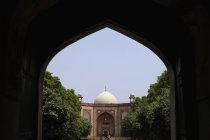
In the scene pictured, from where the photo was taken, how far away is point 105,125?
6438 centimetres

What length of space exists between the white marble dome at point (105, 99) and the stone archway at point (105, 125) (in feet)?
7.62

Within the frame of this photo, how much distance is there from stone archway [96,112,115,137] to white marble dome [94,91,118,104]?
7.62 ft

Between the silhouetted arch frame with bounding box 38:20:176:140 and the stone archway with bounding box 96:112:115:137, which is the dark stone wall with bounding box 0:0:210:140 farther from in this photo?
the stone archway with bounding box 96:112:115:137

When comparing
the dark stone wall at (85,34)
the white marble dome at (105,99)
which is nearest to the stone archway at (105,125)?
the white marble dome at (105,99)

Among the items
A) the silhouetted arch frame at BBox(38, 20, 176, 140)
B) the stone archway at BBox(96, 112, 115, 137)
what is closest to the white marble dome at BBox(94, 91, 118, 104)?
the stone archway at BBox(96, 112, 115, 137)

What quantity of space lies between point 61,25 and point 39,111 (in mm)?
1891

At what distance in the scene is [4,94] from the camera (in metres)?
5.55

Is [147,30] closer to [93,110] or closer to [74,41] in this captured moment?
[74,41]

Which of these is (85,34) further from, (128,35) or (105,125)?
(105,125)

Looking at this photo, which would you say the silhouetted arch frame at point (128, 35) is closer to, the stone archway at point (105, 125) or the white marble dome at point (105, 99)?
the white marble dome at point (105, 99)

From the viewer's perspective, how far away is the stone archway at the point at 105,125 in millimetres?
64306

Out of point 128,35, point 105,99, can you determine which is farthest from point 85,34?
point 105,99

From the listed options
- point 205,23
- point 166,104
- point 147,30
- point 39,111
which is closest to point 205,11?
point 205,23

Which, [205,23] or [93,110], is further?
[93,110]
